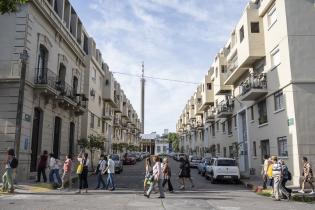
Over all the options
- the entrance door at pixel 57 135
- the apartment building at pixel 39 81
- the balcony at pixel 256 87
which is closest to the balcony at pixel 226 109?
the balcony at pixel 256 87

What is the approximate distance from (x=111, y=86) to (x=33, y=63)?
2543 cm

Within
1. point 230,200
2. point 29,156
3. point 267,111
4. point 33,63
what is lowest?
point 230,200

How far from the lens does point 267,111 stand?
23.5 m

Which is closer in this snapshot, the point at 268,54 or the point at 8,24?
the point at 8,24

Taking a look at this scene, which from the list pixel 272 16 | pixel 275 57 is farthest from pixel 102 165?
pixel 272 16

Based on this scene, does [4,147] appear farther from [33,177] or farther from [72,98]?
[72,98]

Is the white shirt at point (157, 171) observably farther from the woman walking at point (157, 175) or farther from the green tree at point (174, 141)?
the green tree at point (174, 141)

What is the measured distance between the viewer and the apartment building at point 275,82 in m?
19.2

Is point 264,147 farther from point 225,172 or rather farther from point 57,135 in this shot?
point 57,135

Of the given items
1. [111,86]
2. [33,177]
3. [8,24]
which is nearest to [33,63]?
[8,24]

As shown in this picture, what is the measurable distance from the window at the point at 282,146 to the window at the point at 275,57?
477cm

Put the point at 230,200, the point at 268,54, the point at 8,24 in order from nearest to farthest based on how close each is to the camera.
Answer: the point at 230,200 < the point at 8,24 < the point at 268,54

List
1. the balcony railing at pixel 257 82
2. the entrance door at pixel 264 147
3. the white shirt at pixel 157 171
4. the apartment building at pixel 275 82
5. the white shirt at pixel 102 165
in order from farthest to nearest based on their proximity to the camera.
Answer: the entrance door at pixel 264 147, the balcony railing at pixel 257 82, the apartment building at pixel 275 82, the white shirt at pixel 102 165, the white shirt at pixel 157 171

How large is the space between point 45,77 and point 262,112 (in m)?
15.4
